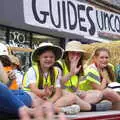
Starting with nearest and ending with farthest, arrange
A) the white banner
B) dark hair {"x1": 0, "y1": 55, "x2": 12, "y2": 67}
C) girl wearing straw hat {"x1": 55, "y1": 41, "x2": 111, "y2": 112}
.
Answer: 1. girl wearing straw hat {"x1": 55, "y1": 41, "x2": 111, "y2": 112}
2. dark hair {"x1": 0, "y1": 55, "x2": 12, "y2": 67}
3. the white banner

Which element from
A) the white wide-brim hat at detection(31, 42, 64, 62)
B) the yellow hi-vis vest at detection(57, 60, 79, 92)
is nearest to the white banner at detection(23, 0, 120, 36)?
the yellow hi-vis vest at detection(57, 60, 79, 92)

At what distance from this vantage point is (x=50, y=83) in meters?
4.80

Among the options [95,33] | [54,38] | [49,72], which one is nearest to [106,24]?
[95,33]

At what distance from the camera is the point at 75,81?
537 cm

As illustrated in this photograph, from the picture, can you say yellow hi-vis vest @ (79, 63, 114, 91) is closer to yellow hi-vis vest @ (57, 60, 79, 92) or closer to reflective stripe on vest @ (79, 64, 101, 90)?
reflective stripe on vest @ (79, 64, 101, 90)

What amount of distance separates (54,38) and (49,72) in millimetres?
8271

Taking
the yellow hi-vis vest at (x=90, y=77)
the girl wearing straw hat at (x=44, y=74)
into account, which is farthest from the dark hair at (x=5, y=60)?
the yellow hi-vis vest at (x=90, y=77)

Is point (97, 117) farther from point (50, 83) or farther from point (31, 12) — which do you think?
point (31, 12)

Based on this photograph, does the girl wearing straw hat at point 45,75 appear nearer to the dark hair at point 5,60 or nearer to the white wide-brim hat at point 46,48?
the white wide-brim hat at point 46,48

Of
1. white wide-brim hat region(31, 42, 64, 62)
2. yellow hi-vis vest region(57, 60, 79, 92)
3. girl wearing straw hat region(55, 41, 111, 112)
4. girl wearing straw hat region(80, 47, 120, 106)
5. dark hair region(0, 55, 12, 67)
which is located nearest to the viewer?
girl wearing straw hat region(55, 41, 111, 112)

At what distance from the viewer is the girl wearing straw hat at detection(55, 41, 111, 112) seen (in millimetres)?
4564

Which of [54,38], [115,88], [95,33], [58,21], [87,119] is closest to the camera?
[87,119]

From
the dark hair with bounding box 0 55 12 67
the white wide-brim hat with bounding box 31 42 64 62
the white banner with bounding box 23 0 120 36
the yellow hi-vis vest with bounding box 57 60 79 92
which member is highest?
the white banner with bounding box 23 0 120 36

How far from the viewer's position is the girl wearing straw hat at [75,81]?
4564mm
